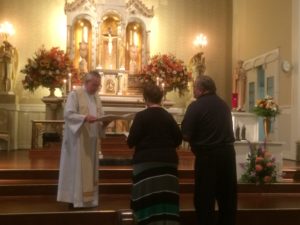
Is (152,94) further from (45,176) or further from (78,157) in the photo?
(45,176)

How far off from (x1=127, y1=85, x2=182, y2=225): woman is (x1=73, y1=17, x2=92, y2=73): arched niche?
8.23m

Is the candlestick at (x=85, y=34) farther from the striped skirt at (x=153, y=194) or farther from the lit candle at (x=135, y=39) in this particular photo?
the striped skirt at (x=153, y=194)

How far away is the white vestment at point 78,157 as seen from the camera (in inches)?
203

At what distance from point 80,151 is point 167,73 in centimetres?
674

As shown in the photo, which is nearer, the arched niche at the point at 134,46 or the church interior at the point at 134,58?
the church interior at the point at 134,58

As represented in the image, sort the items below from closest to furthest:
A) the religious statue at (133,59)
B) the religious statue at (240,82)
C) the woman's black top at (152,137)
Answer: the woman's black top at (152,137) → the religious statue at (133,59) → the religious statue at (240,82)

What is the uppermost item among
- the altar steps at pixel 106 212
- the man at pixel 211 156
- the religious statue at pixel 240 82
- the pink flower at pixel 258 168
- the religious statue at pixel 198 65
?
the religious statue at pixel 198 65

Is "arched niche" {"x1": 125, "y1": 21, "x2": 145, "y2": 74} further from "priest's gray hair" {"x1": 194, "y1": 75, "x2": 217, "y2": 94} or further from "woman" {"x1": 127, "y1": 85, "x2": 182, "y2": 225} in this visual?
"woman" {"x1": 127, "y1": 85, "x2": 182, "y2": 225}

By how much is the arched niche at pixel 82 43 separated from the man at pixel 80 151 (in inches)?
277

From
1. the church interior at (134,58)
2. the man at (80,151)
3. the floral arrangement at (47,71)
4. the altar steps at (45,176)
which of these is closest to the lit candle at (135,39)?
the church interior at (134,58)

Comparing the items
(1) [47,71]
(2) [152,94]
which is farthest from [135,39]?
(2) [152,94]

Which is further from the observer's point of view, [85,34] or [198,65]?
[198,65]

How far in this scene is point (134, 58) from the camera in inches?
498

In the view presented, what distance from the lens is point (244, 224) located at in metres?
5.42
